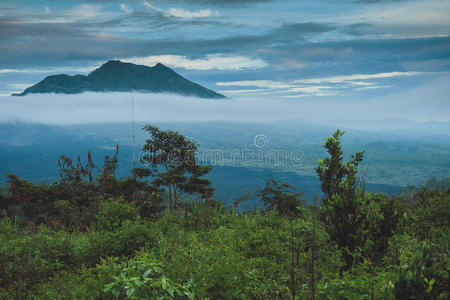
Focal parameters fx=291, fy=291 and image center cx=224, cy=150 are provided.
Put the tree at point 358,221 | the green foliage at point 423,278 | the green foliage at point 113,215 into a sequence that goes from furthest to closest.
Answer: the green foliage at point 113,215
the tree at point 358,221
the green foliage at point 423,278

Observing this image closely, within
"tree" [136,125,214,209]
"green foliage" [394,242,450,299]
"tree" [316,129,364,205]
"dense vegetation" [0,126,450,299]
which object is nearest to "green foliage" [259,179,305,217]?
"dense vegetation" [0,126,450,299]

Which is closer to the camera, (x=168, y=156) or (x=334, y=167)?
(x=334, y=167)

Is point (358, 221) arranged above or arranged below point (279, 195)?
above

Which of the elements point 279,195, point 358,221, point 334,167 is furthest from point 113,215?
point 279,195

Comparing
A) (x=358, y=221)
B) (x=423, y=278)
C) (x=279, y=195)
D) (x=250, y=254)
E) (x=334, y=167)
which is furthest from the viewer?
(x=279, y=195)

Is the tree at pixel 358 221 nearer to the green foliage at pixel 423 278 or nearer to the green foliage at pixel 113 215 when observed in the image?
the green foliage at pixel 423 278

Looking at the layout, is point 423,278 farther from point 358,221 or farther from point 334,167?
point 334,167

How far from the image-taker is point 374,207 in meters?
5.27

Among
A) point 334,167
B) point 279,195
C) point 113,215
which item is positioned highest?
point 334,167

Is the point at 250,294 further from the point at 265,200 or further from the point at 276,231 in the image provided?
the point at 265,200

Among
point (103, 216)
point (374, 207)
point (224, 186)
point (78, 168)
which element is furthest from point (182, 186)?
point (224, 186)

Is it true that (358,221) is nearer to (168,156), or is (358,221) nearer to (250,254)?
(250,254)

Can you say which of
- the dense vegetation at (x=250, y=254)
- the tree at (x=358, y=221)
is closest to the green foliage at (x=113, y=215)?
the dense vegetation at (x=250, y=254)

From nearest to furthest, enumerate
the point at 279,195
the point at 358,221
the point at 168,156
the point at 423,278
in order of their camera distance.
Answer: the point at 423,278 < the point at 358,221 < the point at 279,195 < the point at 168,156
